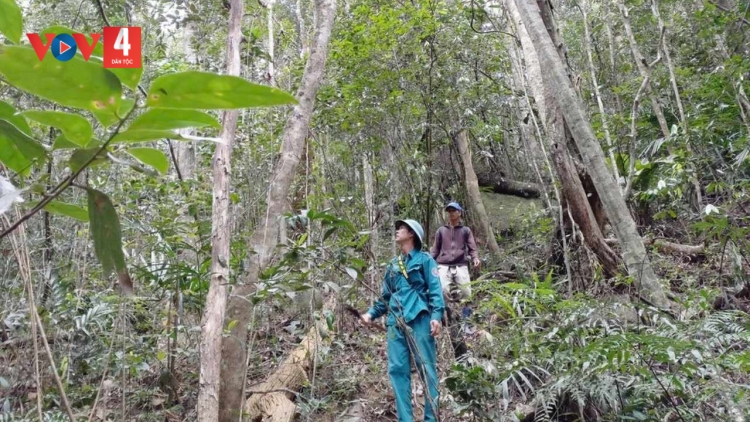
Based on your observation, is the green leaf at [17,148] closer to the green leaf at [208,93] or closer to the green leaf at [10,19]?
the green leaf at [10,19]

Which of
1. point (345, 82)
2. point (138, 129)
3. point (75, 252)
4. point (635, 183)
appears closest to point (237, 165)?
point (345, 82)

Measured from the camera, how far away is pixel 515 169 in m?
11.4

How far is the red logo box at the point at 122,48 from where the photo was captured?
57 centimetres

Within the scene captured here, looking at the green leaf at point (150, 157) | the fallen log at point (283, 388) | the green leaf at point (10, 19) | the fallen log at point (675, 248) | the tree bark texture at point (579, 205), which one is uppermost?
the green leaf at point (10, 19)

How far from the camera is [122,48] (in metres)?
0.69

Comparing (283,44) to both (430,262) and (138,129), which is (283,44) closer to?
(430,262)

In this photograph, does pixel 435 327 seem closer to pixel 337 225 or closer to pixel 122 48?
pixel 337 225

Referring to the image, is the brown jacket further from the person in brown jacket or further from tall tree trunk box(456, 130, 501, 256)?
tall tree trunk box(456, 130, 501, 256)

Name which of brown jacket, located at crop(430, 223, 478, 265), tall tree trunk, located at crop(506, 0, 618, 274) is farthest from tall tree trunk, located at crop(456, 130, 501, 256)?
tall tree trunk, located at crop(506, 0, 618, 274)

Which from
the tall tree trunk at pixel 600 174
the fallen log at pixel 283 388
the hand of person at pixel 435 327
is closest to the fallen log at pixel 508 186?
the fallen log at pixel 283 388

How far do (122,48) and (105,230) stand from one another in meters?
0.24

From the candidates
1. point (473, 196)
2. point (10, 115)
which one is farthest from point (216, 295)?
point (473, 196)

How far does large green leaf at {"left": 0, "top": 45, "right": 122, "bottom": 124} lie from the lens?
500 mm

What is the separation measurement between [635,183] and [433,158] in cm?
315
